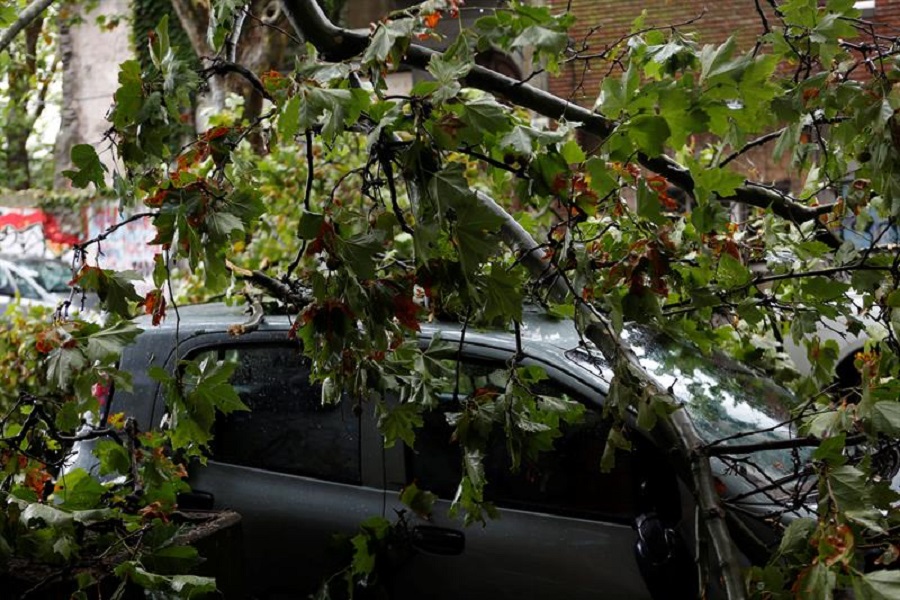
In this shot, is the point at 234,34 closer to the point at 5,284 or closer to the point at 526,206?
the point at 526,206

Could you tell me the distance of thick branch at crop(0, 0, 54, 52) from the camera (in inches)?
134

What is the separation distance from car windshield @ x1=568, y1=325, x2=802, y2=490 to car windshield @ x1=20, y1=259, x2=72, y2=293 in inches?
614

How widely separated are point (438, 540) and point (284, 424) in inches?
33.9

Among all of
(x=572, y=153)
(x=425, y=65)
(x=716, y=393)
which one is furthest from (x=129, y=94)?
(x=716, y=393)

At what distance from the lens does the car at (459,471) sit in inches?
147

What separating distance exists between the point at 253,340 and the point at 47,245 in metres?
16.9

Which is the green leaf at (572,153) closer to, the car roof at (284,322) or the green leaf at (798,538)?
the green leaf at (798,538)

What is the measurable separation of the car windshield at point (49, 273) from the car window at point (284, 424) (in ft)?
48.1

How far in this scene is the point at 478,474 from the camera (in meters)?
2.90

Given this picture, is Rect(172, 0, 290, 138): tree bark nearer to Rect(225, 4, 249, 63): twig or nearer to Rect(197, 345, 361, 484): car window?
Rect(197, 345, 361, 484): car window

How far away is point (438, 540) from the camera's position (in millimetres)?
3977

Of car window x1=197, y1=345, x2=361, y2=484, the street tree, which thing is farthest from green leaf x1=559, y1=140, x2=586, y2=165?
car window x1=197, y1=345, x2=361, y2=484

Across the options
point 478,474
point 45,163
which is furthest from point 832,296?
point 45,163

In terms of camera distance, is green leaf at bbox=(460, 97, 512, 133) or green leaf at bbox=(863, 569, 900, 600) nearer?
green leaf at bbox=(863, 569, 900, 600)
